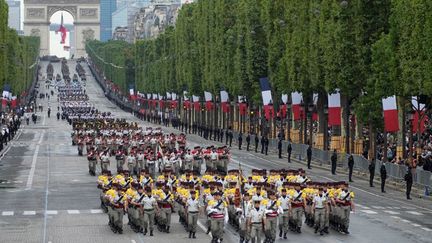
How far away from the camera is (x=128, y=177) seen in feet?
159

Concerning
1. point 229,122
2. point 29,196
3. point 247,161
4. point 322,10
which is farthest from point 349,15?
point 229,122

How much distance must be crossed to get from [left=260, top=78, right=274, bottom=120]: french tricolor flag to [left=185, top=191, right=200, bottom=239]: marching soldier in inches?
2184

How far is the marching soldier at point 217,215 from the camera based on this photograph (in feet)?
132

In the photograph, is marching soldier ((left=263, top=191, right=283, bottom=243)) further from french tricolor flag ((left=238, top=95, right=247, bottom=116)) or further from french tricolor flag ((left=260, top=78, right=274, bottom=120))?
french tricolor flag ((left=238, top=95, right=247, bottom=116))

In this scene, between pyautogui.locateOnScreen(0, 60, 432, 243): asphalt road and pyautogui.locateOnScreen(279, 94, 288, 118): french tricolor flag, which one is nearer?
pyautogui.locateOnScreen(0, 60, 432, 243): asphalt road

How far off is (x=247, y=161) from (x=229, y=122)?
49.6m

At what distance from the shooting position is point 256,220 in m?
38.3

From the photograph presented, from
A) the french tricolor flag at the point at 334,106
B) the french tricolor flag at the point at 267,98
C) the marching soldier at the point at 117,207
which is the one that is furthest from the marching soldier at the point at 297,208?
the french tricolor flag at the point at 267,98

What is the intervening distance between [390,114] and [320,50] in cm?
1857

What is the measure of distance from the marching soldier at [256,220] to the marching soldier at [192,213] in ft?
14.3

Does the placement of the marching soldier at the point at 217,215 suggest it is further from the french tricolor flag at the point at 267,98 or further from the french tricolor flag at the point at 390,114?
the french tricolor flag at the point at 267,98

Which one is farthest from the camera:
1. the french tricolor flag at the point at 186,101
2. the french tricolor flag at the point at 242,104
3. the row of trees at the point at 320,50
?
the french tricolor flag at the point at 186,101

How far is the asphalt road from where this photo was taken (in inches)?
1690

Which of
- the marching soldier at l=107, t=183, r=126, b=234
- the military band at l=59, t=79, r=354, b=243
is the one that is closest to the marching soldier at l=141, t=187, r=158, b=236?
the military band at l=59, t=79, r=354, b=243
